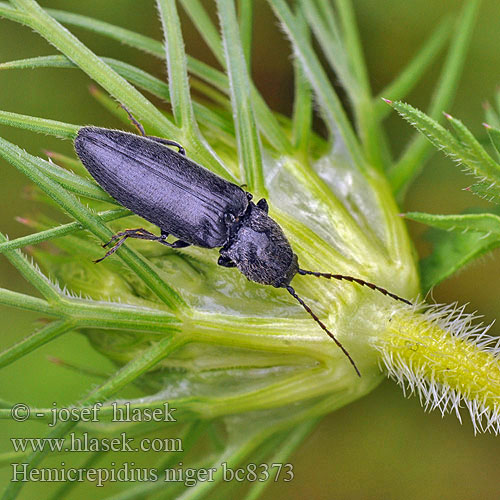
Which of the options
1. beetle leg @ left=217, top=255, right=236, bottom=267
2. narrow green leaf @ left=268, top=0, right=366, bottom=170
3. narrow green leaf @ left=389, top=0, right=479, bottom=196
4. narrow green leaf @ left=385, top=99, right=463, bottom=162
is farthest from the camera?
narrow green leaf @ left=389, top=0, right=479, bottom=196

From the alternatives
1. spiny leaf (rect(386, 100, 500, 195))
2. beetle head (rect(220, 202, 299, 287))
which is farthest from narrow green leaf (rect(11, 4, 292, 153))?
spiny leaf (rect(386, 100, 500, 195))

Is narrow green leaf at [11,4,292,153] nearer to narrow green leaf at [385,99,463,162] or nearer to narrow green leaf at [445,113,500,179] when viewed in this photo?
narrow green leaf at [385,99,463,162]

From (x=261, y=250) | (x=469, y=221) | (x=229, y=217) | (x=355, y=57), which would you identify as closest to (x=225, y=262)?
(x=261, y=250)

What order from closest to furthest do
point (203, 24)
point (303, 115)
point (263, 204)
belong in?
point (263, 204) < point (303, 115) < point (203, 24)

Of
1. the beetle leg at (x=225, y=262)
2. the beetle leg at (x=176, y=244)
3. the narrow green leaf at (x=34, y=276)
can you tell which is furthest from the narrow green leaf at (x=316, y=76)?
the narrow green leaf at (x=34, y=276)

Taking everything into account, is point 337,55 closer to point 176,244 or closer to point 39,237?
point 176,244

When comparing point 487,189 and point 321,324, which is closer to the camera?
point 487,189
